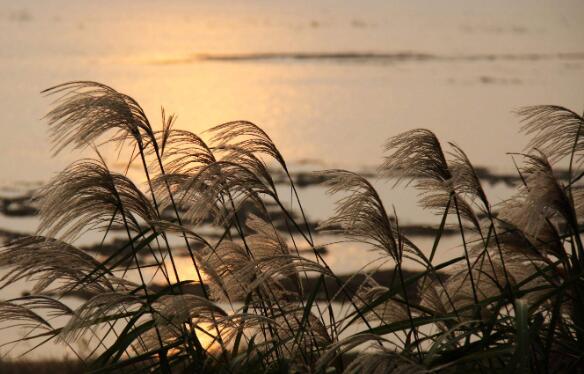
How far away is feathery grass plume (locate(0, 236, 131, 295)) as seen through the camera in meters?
2.25

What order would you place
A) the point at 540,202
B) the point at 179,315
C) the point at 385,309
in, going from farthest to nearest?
the point at 385,309, the point at 540,202, the point at 179,315

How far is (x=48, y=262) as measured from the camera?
89.8 inches

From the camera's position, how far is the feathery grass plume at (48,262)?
7.37ft

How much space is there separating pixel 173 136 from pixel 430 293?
0.73m

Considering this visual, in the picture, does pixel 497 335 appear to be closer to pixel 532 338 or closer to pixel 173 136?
pixel 532 338

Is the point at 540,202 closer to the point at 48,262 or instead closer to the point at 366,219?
the point at 366,219

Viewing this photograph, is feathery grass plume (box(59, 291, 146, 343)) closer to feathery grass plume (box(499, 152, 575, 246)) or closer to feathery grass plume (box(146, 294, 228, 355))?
feathery grass plume (box(146, 294, 228, 355))

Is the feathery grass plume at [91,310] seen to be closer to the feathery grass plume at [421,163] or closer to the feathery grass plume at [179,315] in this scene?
Result: the feathery grass plume at [179,315]

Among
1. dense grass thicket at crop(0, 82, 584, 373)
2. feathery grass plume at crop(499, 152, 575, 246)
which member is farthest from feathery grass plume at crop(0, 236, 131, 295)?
feathery grass plume at crop(499, 152, 575, 246)

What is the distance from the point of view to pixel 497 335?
2.38 meters

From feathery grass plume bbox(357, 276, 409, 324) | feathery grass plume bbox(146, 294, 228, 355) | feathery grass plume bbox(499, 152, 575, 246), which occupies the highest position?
feathery grass plume bbox(499, 152, 575, 246)

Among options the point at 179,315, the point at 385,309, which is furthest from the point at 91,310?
the point at 385,309

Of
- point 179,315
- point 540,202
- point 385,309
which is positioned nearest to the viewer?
point 179,315

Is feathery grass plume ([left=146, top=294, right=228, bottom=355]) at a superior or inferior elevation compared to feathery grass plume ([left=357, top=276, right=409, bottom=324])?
superior
